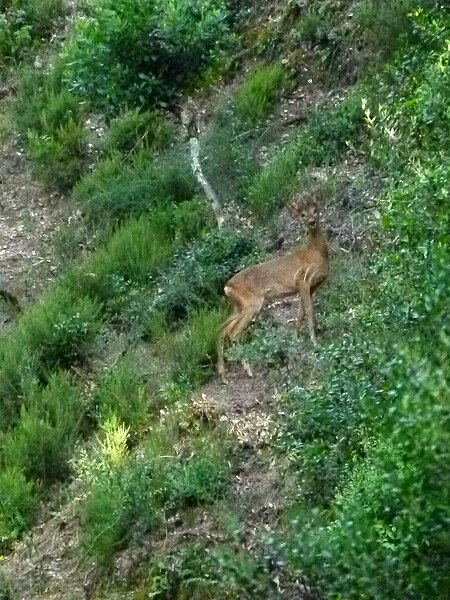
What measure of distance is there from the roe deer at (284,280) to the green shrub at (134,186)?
423 cm

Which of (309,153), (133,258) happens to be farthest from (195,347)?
(309,153)

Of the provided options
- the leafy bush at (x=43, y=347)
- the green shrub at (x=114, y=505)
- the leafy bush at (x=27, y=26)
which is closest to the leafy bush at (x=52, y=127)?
the leafy bush at (x=27, y=26)

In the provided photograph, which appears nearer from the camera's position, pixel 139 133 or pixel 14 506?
pixel 14 506

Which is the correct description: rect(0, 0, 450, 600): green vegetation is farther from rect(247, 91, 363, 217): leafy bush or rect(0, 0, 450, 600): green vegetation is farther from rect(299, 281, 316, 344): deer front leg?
rect(299, 281, 316, 344): deer front leg

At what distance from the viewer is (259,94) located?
55.1 feet

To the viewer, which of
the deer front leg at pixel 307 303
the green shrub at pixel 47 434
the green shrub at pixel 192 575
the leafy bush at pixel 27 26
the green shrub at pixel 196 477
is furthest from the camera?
the leafy bush at pixel 27 26

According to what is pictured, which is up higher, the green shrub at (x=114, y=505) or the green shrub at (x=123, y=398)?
the green shrub at (x=114, y=505)

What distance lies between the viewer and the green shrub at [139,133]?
17.9m

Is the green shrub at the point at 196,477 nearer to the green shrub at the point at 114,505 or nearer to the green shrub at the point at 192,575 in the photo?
the green shrub at the point at 114,505

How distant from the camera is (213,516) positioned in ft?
33.6

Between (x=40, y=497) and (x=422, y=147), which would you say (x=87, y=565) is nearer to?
(x=40, y=497)

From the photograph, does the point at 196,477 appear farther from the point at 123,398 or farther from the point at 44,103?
the point at 44,103

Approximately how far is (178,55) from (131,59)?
0.57 metres

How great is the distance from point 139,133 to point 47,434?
651 centimetres
